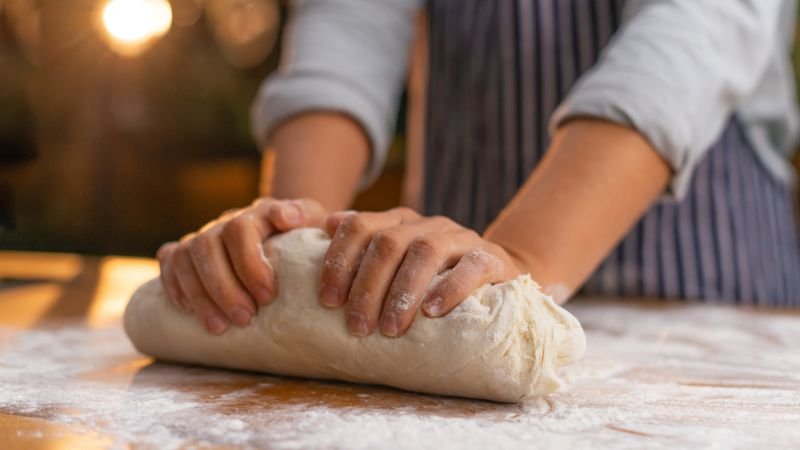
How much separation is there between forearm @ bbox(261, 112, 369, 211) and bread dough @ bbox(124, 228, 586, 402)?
332 millimetres

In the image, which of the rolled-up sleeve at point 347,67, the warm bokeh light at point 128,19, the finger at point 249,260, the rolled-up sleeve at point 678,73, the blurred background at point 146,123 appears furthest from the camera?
the blurred background at point 146,123

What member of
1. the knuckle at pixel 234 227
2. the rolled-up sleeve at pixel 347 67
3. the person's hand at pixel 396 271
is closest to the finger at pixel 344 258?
the person's hand at pixel 396 271

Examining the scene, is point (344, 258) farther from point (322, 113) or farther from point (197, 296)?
point (322, 113)

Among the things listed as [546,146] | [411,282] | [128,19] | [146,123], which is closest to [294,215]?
[411,282]

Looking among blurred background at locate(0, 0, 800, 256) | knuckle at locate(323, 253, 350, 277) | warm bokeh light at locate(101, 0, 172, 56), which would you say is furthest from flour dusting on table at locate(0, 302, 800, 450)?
blurred background at locate(0, 0, 800, 256)

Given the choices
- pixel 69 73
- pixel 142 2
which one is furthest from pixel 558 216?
pixel 69 73

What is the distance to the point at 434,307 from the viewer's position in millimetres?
704

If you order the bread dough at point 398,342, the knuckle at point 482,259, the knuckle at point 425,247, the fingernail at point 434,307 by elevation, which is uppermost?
the knuckle at point 425,247

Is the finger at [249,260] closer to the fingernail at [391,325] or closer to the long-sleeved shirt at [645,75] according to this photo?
the fingernail at [391,325]

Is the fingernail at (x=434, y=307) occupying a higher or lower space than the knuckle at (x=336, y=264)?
lower

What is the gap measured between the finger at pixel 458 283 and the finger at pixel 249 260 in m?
0.18

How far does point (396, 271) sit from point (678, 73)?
492 mm

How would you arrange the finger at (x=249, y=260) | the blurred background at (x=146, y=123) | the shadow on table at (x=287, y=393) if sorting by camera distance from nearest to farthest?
the shadow on table at (x=287, y=393), the finger at (x=249, y=260), the blurred background at (x=146, y=123)

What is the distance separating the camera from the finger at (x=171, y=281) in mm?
841
